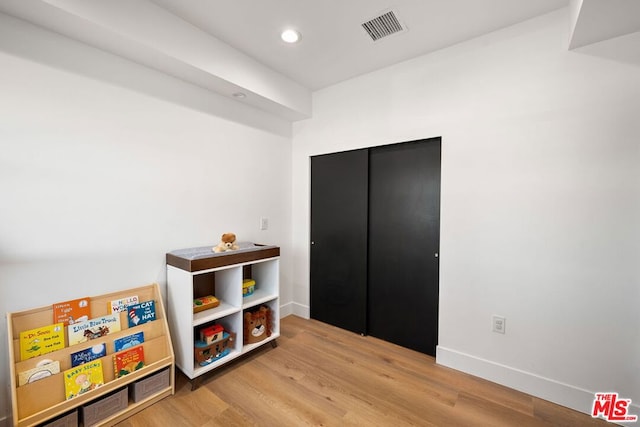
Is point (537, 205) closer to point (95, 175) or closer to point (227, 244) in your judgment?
point (227, 244)

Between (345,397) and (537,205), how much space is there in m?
1.86

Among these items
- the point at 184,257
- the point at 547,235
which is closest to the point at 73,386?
the point at 184,257

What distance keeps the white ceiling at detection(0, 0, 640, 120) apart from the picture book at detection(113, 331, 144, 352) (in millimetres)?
1808

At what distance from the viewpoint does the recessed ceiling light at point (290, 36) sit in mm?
2029

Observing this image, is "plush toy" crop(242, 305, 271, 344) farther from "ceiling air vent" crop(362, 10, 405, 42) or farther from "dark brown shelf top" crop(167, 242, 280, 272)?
"ceiling air vent" crop(362, 10, 405, 42)

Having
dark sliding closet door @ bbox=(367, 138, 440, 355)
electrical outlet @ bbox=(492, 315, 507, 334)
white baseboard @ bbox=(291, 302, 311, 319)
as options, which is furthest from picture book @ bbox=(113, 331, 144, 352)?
electrical outlet @ bbox=(492, 315, 507, 334)

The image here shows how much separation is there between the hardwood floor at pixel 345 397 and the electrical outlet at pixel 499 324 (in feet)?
1.28

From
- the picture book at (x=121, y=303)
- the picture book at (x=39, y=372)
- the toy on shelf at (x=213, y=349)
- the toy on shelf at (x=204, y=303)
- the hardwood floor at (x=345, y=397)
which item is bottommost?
the hardwood floor at (x=345, y=397)

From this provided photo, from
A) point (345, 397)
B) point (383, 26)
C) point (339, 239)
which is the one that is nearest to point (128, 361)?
point (345, 397)

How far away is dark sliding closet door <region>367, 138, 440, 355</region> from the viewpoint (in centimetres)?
232

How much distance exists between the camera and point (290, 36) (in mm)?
2068

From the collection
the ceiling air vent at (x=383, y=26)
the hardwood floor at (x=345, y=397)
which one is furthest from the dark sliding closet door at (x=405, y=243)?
the ceiling air vent at (x=383, y=26)

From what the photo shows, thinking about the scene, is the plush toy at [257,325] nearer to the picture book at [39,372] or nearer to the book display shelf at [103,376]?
the book display shelf at [103,376]

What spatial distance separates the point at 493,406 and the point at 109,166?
3.00 metres
